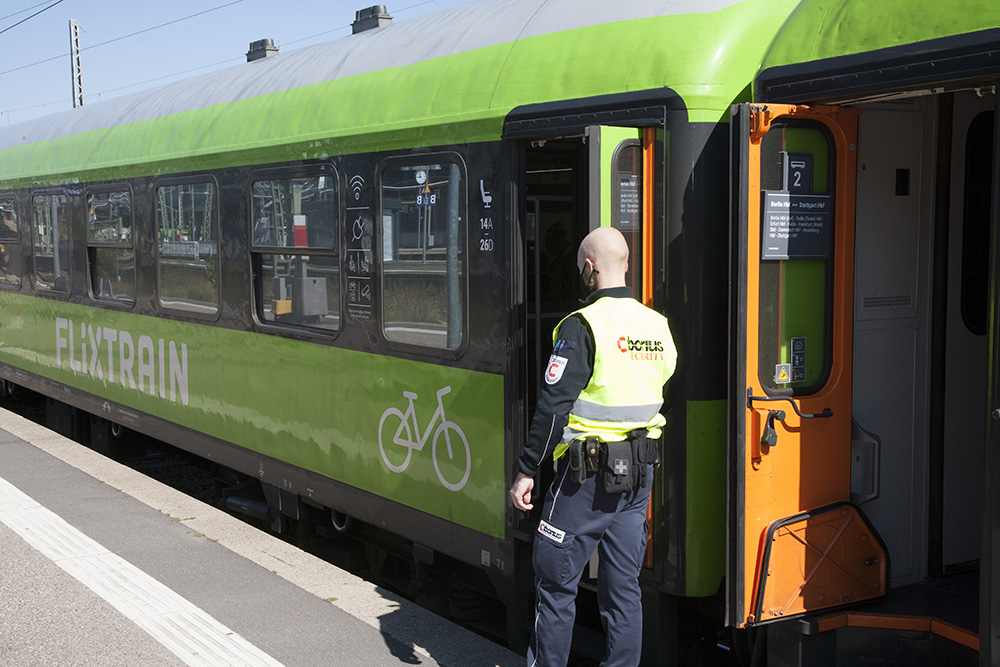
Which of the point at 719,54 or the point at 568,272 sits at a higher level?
the point at 719,54

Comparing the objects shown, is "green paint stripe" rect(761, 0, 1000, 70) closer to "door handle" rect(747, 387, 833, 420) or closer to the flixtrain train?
the flixtrain train

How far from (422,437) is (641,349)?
70.5 inches

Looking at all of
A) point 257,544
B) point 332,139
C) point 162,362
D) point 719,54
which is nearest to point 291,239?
point 332,139

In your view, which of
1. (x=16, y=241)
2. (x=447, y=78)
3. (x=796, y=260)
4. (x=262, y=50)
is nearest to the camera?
(x=796, y=260)

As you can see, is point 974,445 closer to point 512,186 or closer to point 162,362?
point 512,186

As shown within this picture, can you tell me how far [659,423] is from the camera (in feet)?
11.6

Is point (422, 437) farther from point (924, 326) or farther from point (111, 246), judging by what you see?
point (111, 246)

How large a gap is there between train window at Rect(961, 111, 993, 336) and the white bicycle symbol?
2275 millimetres

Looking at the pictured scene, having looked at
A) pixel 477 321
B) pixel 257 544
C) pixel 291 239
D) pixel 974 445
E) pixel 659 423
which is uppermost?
pixel 291 239

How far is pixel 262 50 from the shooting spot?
25.4ft

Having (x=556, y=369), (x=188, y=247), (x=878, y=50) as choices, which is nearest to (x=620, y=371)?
(x=556, y=369)

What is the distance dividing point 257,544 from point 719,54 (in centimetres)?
379

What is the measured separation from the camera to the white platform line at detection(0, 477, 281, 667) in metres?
4.21

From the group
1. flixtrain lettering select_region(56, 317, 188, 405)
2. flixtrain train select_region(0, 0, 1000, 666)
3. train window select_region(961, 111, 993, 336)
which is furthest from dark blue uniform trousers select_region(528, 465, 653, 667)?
flixtrain lettering select_region(56, 317, 188, 405)
